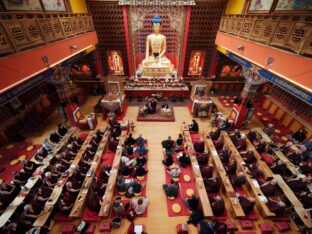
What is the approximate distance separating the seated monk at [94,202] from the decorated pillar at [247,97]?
9.10 meters

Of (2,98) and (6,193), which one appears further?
(6,193)

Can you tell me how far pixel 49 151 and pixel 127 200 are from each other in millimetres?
4887

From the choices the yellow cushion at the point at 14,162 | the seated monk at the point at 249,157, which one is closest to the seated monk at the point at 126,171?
the seated monk at the point at 249,157

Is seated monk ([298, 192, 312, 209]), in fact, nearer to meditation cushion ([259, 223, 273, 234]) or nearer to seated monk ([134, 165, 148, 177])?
meditation cushion ([259, 223, 273, 234])

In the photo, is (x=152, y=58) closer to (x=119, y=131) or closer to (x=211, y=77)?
(x=211, y=77)

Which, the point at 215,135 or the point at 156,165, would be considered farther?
the point at 215,135

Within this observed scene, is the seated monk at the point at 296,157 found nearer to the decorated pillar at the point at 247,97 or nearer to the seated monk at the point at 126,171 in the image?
the decorated pillar at the point at 247,97

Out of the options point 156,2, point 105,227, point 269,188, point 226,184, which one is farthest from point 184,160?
point 156,2

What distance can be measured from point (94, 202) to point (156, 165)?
128 inches

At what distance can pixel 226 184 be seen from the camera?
6.50m

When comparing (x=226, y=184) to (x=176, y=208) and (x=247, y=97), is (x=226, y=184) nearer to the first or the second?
(x=176, y=208)

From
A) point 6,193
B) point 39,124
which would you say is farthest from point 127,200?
point 39,124

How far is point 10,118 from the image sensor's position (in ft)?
30.7

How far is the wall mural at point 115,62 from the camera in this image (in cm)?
1312
